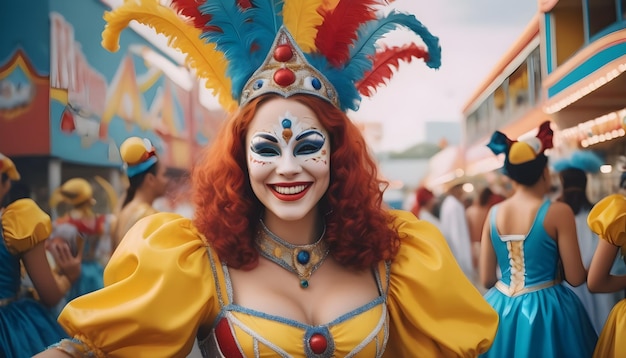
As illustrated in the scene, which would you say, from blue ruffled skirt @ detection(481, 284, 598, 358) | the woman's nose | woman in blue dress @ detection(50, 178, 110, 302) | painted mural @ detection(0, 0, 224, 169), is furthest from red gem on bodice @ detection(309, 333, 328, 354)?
woman in blue dress @ detection(50, 178, 110, 302)

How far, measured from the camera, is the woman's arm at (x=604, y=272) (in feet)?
7.51

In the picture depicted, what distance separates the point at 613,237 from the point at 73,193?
306 centimetres

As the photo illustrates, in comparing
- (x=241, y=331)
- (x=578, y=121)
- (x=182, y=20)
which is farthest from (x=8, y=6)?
(x=578, y=121)

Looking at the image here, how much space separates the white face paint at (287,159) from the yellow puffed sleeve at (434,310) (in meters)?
0.33

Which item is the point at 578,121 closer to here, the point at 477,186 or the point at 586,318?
the point at 586,318

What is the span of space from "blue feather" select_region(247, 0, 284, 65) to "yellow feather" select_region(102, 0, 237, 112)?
12 centimetres

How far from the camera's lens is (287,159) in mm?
1513

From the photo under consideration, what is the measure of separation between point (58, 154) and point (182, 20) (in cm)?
241

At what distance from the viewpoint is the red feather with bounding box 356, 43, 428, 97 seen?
1.74 metres

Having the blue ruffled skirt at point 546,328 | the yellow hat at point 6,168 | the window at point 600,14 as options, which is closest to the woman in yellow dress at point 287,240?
the blue ruffled skirt at point 546,328

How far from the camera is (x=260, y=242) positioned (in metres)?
1.63

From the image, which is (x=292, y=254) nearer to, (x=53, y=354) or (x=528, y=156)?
(x=53, y=354)

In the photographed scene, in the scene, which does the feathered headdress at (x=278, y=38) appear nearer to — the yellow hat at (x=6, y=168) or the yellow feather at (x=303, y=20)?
the yellow feather at (x=303, y=20)

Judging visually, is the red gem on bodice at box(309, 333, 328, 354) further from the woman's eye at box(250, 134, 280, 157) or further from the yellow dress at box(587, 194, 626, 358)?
the yellow dress at box(587, 194, 626, 358)
